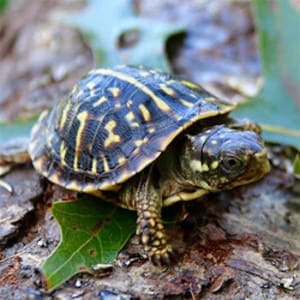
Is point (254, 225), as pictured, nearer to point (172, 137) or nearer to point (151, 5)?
point (172, 137)

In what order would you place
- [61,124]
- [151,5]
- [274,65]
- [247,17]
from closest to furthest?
[61,124]
[274,65]
[247,17]
[151,5]

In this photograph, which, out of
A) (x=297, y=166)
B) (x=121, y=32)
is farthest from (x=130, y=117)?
(x=121, y=32)

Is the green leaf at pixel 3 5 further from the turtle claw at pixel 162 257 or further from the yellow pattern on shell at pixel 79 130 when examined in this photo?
Result: the turtle claw at pixel 162 257

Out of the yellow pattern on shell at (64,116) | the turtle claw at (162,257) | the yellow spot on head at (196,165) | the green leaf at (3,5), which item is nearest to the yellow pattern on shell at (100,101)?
the yellow pattern on shell at (64,116)

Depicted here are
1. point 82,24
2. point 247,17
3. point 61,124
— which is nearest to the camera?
point 61,124

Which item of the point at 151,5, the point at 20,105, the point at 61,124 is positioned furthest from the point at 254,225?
the point at 151,5

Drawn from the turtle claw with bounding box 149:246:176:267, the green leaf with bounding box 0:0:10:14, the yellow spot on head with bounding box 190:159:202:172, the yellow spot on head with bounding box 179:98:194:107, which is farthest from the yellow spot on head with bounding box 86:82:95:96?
the green leaf with bounding box 0:0:10:14

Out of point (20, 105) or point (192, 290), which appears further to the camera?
point (20, 105)

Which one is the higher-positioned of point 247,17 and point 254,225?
point 247,17
